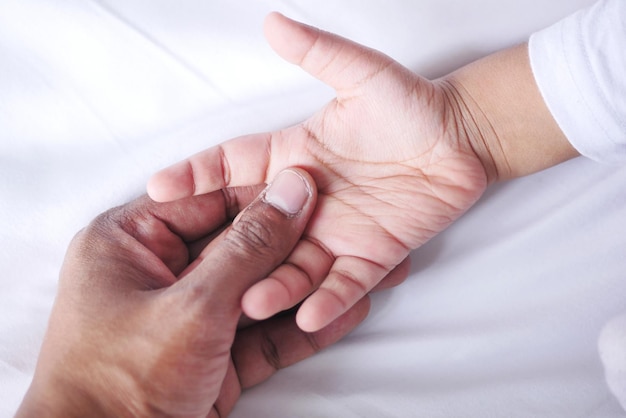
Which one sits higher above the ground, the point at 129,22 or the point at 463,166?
the point at 129,22

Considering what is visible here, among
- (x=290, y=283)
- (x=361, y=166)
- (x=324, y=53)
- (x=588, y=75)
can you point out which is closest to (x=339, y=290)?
(x=290, y=283)

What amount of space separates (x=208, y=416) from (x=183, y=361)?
16cm

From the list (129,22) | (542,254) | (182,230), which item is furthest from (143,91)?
(542,254)

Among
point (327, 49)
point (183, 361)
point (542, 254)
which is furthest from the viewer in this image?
point (542, 254)

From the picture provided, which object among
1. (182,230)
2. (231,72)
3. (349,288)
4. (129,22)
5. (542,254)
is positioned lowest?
(542,254)

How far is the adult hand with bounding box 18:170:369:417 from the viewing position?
2.36ft

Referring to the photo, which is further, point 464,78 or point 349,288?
point 464,78

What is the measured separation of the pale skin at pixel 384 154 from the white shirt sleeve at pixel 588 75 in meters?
0.03

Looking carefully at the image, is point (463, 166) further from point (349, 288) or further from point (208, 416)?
point (208, 416)

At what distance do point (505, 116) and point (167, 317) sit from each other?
0.58m

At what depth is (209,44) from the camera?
38.6 inches

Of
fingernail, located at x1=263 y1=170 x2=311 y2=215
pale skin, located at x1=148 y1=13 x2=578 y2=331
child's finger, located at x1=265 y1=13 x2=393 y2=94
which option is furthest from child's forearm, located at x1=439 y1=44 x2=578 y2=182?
fingernail, located at x1=263 y1=170 x2=311 y2=215

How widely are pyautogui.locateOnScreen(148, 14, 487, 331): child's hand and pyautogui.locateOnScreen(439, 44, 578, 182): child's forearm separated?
0.9 inches

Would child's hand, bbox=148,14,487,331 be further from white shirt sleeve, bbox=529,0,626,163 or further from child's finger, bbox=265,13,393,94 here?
white shirt sleeve, bbox=529,0,626,163
